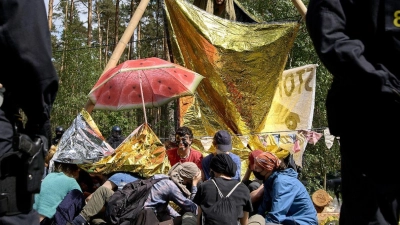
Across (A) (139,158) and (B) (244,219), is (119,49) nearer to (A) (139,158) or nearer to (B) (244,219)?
(A) (139,158)

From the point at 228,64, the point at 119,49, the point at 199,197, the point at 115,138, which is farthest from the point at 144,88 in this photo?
the point at 199,197

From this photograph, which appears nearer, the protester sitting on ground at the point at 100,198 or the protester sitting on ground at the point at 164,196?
the protester sitting on ground at the point at 164,196

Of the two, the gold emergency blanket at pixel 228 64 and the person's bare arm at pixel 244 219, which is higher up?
the gold emergency blanket at pixel 228 64

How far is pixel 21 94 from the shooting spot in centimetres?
242

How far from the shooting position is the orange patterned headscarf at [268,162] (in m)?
5.85

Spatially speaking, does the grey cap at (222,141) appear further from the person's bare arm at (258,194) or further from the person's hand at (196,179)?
the person's bare arm at (258,194)

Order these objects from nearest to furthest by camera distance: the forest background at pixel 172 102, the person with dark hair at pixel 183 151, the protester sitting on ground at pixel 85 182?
the person with dark hair at pixel 183 151
the protester sitting on ground at pixel 85 182
the forest background at pixel 172 102

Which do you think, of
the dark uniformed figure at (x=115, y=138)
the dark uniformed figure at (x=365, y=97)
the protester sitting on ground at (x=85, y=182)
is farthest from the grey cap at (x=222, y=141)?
the dark uniformed figure at (x=365, y=97)

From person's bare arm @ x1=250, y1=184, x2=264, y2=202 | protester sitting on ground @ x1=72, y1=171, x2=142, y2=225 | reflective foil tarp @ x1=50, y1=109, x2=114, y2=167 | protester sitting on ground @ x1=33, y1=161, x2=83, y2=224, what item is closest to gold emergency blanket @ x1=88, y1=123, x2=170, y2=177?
protester sitting on ground @ x1=72, y1=171, x2=142, y2=225

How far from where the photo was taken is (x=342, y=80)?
241cm

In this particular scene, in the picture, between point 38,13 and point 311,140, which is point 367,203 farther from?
point 311,140

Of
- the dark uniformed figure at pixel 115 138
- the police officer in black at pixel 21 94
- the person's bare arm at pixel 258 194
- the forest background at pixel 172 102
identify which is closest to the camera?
the police officer in black at pixel 21 94

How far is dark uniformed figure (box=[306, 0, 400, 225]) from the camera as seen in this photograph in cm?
230

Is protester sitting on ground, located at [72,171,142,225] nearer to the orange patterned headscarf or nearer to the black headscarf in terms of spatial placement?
the black headscarf
